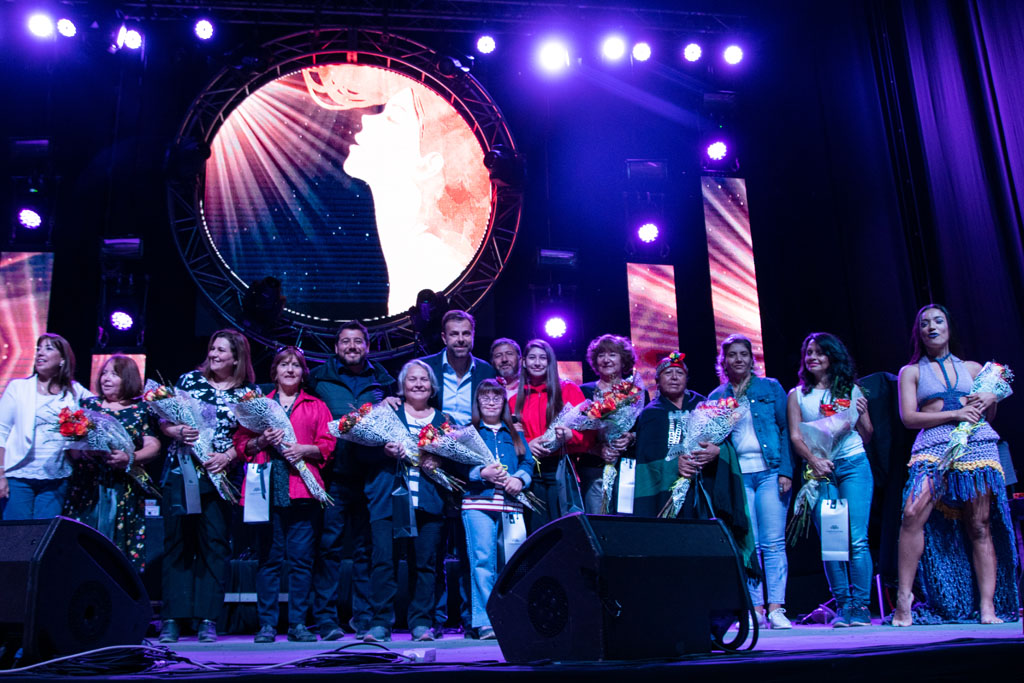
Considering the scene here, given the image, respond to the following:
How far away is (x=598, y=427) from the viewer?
3996 mm

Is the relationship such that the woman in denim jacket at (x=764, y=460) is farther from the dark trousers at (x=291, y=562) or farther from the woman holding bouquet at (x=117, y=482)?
the woman holding bouquet at (x=117, y=482)

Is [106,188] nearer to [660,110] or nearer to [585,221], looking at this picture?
[585,221]

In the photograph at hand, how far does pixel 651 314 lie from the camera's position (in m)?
6.40

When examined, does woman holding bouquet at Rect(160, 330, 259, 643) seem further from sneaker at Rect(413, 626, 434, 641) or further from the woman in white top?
sneaker at Rect(413, 626, 434, 641)

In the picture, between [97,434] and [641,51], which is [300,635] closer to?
[97,434]

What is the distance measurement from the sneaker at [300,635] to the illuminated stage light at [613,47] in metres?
4.96

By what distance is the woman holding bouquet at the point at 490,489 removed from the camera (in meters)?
3.74

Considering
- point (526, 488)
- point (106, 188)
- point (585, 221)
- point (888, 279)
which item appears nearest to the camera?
point (526, 488)

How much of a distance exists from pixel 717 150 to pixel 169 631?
5273mm

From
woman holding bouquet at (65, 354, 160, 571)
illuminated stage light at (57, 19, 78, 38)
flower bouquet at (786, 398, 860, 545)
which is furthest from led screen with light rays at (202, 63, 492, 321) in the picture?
flower bouquet at (786, 398, 860, 545)

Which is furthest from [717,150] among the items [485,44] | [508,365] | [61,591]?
[61,591]

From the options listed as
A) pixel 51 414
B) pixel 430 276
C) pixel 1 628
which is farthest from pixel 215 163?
pixel 1 628

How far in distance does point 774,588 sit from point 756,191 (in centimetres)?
371

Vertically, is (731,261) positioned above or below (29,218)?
below
